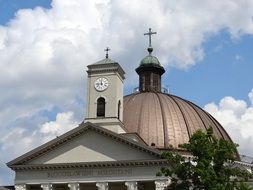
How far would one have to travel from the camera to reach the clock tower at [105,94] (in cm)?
5491

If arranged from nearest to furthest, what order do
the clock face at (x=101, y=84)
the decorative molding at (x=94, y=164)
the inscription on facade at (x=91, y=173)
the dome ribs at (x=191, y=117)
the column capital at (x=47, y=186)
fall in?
the decorative molding at (x=94, y=164)
the inscription on facade at (x=91, y=173)
the column capital at (x=47, y=186)
the clock face at (x=101, y=84)
the dome ribs at (x=191, y=117)

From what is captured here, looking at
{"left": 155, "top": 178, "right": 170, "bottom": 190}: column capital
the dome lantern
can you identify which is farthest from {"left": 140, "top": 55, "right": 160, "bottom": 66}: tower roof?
{"left": 155, "top": 178, "right": 170, "bottom": 190}: column capital

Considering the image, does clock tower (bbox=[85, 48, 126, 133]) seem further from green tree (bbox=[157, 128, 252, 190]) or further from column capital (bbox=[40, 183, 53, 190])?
green tree (bbox=[157, 128, 252, 190])

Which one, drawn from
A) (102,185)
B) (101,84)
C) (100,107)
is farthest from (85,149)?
(101,84)

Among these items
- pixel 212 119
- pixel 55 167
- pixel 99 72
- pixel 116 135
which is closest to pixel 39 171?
pixel 55 167

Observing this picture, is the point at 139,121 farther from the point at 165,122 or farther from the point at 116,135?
the point at 116,135

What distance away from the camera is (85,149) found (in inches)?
2009

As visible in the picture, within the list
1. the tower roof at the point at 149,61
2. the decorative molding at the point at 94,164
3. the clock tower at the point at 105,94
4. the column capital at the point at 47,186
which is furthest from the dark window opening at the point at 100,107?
the tower roof at the point at 149,61

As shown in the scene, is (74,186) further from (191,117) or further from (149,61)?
(149,61)

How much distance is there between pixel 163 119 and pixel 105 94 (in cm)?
911

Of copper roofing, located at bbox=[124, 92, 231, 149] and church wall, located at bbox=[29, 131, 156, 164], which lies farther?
copper roofing, located at bbox=[124, 92, 231, 149]

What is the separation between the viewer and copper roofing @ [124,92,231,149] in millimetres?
60250

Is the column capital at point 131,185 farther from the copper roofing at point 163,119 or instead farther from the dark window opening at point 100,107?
the copper roofing at point 163,119

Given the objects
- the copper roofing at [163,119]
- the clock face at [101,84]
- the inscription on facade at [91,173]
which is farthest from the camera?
the copper roofing at [163,119]
